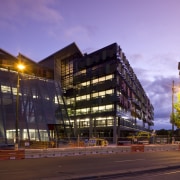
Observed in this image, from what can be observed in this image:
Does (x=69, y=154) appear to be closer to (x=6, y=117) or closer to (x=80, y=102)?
(x=6, y=117)

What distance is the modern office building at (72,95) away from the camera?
169 ft

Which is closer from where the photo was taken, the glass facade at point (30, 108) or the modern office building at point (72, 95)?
the glass facade at point (30, 108)

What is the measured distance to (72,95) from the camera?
9712 centimetres

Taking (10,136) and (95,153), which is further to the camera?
(10,136)

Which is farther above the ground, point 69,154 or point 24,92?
point 24,92

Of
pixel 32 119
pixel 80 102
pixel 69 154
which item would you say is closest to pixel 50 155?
pixel 69 154

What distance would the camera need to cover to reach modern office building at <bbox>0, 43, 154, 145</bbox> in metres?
51.6

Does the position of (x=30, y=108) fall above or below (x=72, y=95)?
below

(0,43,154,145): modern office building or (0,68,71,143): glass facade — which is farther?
(0,43,154,145): modern office building

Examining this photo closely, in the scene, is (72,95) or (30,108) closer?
(30,108)

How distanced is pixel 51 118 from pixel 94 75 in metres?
36.1

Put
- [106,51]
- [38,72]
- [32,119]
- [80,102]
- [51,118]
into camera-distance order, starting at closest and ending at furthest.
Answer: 1. [32,119]
2. [51,118]
3. [38,72]
4. [106,51]
5. [80,102]

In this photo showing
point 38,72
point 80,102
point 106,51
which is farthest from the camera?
point 80,102

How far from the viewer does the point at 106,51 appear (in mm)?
85375
